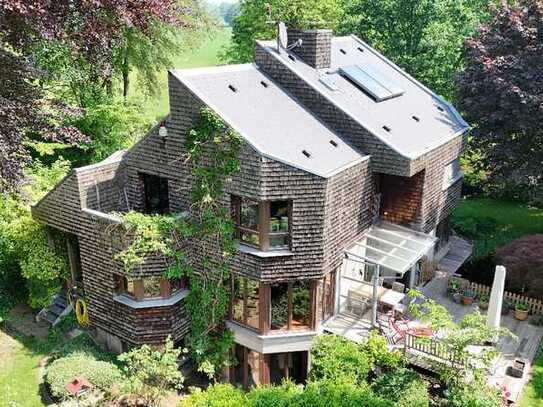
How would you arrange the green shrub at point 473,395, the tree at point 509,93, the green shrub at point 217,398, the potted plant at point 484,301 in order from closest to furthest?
the green shrub at point 473,395 < the green shrub at point 217,398 < the potted plant at point 484,301 < the tree at point 509,93

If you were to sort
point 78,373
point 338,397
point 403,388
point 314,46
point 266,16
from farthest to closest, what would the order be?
point 266,16 < point 314,46 < point 78,373 < point 403,388 < point 338,397

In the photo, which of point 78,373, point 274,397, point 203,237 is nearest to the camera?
point 274,397

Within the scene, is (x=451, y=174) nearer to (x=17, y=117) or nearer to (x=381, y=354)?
(x=381, y=354)

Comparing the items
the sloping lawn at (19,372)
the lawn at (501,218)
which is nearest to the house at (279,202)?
the sloping lawn at (19,372)

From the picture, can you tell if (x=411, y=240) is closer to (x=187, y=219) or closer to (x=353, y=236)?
(x=353, y=236)

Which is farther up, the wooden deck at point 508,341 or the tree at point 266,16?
the tree at point 266,16

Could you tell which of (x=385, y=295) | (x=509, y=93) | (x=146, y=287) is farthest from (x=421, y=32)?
(x=146, y=287)

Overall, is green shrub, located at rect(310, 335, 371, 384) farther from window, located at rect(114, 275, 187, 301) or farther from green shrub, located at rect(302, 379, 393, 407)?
window, located at rect(114, 275, 187, 301)

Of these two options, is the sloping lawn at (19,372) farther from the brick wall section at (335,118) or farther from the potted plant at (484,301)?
the potted plant at (484,301)
